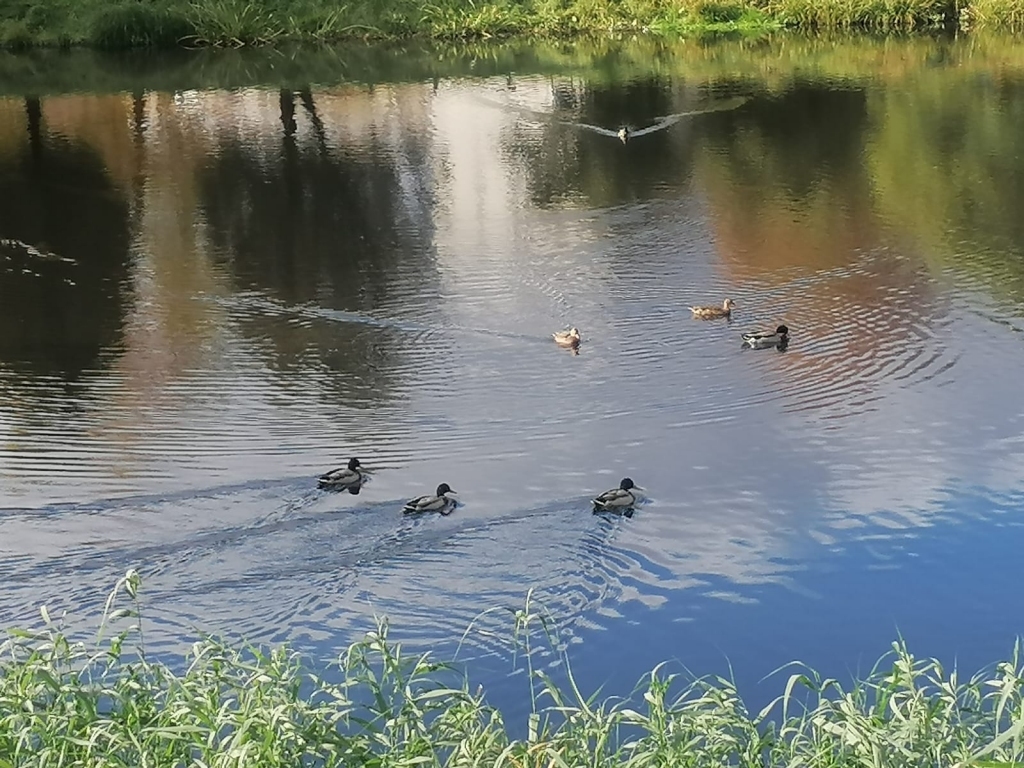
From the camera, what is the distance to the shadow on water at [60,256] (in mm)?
13312

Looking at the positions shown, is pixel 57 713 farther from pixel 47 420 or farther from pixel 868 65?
Answer: pixel 868 65

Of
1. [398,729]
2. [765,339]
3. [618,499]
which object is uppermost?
[398,729]

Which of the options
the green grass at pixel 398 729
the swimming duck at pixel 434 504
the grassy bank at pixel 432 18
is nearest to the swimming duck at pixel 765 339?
the swimming duck at pixel 434 504

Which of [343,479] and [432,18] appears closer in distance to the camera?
[343,479]

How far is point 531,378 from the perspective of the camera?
38.5ft

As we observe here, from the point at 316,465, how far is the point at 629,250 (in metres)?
6.39

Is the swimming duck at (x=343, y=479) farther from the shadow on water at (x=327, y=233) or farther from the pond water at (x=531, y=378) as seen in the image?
the shadow on water at (x=327, y=233)

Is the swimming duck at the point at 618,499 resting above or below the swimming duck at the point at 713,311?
below

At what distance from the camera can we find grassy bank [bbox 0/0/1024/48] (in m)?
32.9

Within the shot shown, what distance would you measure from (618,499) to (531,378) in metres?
2.76

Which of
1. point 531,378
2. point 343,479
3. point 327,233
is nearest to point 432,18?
point 327,233

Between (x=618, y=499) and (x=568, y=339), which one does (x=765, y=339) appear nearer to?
(x=568, y=339)

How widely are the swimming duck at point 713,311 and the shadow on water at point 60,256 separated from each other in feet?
16.7

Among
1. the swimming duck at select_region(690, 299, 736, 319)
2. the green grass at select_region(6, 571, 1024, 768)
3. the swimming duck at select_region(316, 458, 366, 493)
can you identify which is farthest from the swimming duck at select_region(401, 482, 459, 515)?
the swimming duck at select_region(690, 299, 736, 319)
